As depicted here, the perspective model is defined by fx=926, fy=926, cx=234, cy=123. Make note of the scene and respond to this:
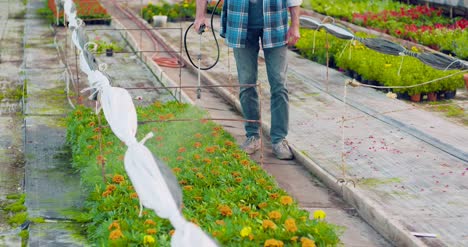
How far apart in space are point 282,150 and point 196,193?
1751 millimetres

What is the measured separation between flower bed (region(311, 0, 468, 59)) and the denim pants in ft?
18.1

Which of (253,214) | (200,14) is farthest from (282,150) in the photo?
(253,214)

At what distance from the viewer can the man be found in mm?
7789

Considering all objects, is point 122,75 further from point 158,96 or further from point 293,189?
point 293,189

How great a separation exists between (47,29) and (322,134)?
9323mm

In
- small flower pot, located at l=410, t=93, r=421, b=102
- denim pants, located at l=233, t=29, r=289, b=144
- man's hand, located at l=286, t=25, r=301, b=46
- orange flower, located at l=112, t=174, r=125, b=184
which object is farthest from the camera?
small flower pot, located at l=410, t=93, r=421, b=102

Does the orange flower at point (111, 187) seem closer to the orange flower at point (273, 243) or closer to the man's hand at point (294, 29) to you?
the orange flower at point (273, 243)

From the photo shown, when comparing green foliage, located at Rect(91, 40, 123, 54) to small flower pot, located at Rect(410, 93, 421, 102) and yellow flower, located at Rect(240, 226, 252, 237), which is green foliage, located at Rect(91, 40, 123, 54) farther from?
yellow flower, located at Rect(240, 226, 252, 237)

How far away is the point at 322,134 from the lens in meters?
8.88

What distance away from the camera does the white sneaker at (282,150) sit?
315 inches

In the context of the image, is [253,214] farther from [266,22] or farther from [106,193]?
[266,22]

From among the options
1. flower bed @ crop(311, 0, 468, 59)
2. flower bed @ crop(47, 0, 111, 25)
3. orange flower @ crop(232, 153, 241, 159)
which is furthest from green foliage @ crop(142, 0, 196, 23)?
orange flower @ crop(232, 153, 241, 159)

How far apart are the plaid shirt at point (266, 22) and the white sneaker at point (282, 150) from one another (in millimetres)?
876

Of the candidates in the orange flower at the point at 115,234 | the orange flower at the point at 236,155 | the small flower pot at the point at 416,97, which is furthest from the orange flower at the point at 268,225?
the small flower pot at the point at 416,97
